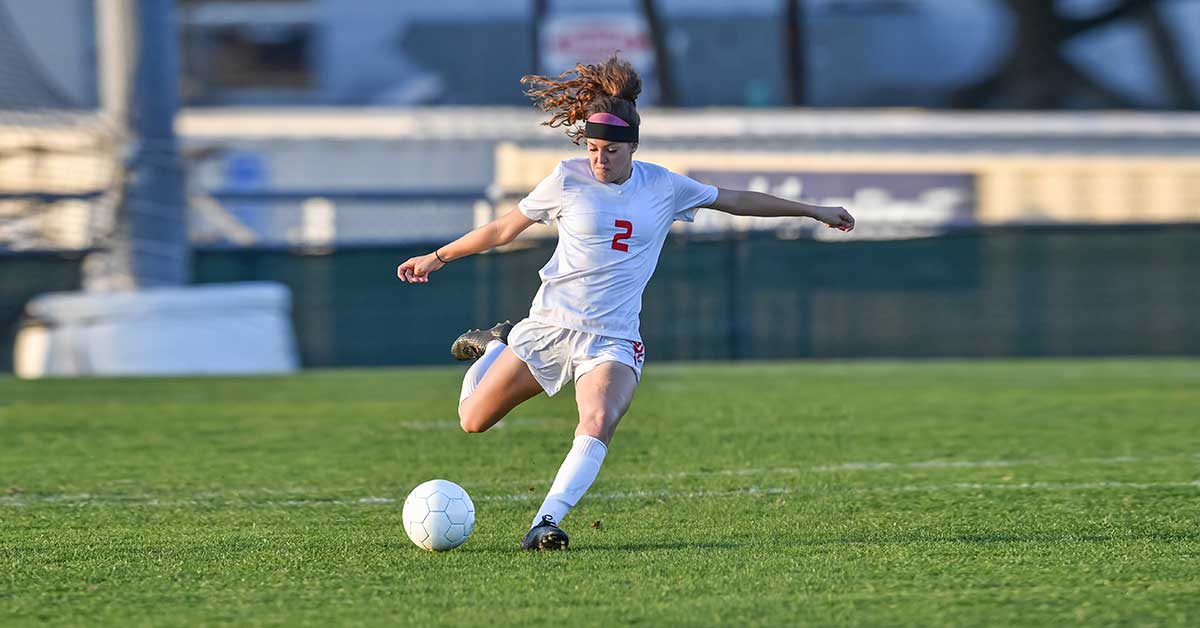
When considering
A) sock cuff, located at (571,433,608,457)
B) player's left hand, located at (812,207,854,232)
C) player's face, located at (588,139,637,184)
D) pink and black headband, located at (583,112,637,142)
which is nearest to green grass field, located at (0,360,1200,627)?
sock cuff, located at (571,433,608,457)

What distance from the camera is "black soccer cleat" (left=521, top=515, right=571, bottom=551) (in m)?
5.60

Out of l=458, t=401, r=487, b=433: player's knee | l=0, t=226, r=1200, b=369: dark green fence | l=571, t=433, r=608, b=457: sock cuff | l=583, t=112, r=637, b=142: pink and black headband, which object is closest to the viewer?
l=571, t=433, r=608, b=457: sock cuff

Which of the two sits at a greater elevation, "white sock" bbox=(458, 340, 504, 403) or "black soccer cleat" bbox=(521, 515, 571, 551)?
"white sock" bbox=(458, 340, 504, 403)

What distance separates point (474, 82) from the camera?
30188 mm

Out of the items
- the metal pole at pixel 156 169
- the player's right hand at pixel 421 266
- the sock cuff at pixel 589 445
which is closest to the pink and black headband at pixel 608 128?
the player's right hand at pixel 421 266

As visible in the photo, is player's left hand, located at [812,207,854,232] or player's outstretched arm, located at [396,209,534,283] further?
player's left hand, located at [812,207,854,232]

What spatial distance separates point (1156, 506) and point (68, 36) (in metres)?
26.2

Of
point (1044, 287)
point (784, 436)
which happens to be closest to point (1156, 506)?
point (784, 436)

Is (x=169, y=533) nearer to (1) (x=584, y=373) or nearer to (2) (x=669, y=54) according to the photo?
(1) (x=584, y=373)

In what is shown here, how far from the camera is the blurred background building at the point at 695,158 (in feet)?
57.4

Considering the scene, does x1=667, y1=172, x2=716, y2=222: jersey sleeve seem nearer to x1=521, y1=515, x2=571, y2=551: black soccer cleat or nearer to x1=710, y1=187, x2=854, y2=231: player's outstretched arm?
x1=710, y1=187, x2=854, y2=231: player's outstretched arm

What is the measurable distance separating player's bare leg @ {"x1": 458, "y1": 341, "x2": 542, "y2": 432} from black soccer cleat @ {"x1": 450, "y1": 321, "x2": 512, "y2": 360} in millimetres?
134

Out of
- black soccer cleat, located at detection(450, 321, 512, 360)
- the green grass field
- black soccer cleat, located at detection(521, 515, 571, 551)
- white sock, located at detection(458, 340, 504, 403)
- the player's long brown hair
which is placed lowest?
the green grass field

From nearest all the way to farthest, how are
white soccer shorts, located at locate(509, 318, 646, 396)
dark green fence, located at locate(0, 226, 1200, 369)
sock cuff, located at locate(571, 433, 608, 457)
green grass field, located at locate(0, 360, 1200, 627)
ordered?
green grass field, located at locate(0, 360, 1200, 627), sock cuff, located at locate(571, 433, 608, 457), white soccer shorts, located at locate(509, 318, 646, 396), dark green fence, located at locate(0, 226, 1200, 369)
